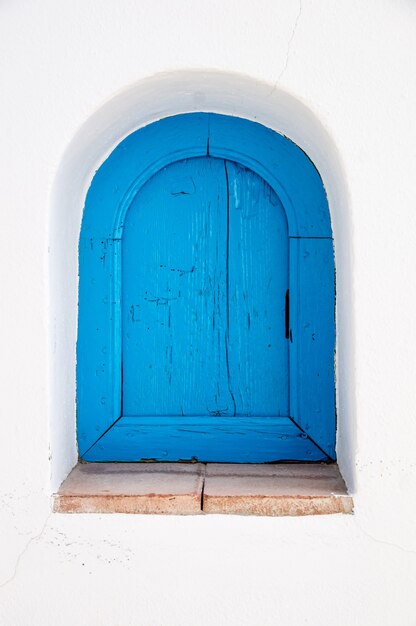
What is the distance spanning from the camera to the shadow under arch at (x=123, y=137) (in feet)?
6.46

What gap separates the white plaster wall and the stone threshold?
0.04 meters

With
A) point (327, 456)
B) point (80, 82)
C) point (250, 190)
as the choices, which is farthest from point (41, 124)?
point (327, 456)

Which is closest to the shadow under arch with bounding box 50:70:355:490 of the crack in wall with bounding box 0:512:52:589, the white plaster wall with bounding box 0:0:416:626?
the white plaster wall with bounding box 0:0:416:626

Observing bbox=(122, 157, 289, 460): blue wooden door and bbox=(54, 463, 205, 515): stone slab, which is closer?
bbox=(54, 463, 205, 515): stone slab

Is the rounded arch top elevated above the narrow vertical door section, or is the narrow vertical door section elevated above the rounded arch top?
the rounded arch top

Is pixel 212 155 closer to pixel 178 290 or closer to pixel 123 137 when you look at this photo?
pixel 123 137

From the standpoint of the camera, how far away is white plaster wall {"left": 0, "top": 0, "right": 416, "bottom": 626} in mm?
1904

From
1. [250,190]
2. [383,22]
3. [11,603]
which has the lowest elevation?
[11,603]

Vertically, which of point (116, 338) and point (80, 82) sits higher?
point (80, 82)

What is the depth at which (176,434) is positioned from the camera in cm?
228

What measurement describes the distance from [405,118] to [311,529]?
1.34 m

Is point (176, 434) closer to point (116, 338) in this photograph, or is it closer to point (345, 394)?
point (116, 338)

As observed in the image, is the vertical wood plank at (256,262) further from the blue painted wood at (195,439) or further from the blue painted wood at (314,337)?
the blue painted wood at (195,439)

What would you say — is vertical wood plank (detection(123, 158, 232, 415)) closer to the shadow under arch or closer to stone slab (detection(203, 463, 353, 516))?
the shadow under arch
